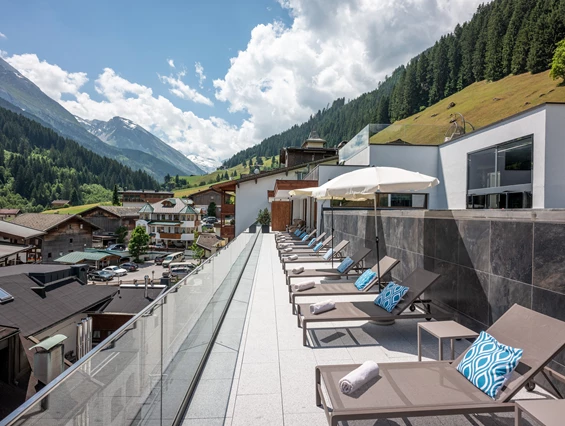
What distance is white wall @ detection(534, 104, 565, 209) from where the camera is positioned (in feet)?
32.1

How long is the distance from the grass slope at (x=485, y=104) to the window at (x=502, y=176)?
54.0 inches

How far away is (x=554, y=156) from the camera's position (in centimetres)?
985

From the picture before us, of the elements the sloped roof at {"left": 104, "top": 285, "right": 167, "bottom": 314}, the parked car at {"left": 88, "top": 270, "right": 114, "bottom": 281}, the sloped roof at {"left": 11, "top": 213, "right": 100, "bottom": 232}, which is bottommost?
the parked car at {"left": 88, "top": 270, "right": 114, "bottom": 281}

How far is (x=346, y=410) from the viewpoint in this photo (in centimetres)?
232

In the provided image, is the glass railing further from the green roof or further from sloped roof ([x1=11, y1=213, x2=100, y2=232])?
sloped roof ([x1=11, y1=213, x2=100, y2=232])

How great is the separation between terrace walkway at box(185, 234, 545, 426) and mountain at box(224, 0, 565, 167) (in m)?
58.6

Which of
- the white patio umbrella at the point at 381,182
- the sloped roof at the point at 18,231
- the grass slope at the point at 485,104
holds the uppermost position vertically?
the grass slope at the point at 485,104

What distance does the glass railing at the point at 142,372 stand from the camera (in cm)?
131

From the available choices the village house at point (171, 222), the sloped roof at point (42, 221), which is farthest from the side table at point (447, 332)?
the village house at point (171, 222)

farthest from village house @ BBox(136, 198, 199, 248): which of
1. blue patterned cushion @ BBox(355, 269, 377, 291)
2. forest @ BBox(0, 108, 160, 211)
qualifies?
forest @ BBox(0, 108, 160, 211)

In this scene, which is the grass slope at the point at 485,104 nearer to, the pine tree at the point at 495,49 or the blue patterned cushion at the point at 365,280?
the pine tree at the point at 495,49

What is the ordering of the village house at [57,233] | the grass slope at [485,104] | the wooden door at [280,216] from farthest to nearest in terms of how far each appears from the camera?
the village house at [57,233] → the wooden door at [280,216] → the grass slope at [485,104]

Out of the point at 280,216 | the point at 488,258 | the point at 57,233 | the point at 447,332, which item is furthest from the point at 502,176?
the point at 57,233

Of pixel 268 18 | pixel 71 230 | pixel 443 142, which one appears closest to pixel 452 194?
pixel 443 142
